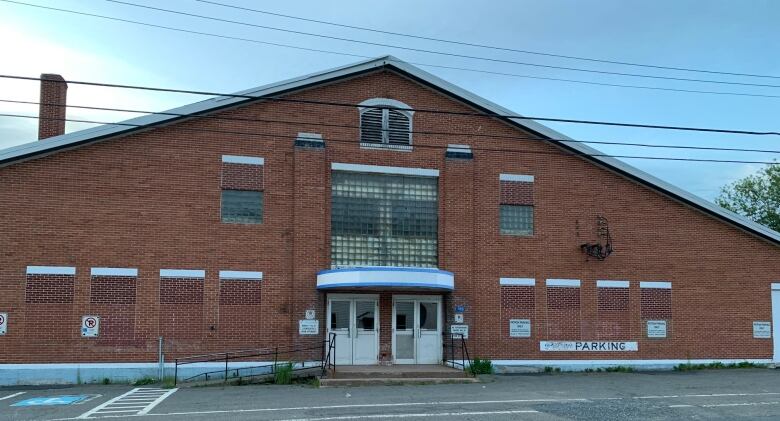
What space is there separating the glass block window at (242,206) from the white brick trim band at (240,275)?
145cm

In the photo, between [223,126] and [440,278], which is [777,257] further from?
[223,126]

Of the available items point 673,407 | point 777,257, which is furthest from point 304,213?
point 777,257

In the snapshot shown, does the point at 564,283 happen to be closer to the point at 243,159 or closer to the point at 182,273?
the point at 243,159

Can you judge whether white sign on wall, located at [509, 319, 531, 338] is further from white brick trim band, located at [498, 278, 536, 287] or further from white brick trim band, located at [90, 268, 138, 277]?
white brick trim band, located at [90, 268, 138, 277]

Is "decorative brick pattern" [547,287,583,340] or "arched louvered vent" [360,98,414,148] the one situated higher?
"arched louvered vent" [360,98,414,148]

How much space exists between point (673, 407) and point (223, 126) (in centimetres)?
1408

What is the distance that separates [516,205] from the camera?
24000 mm

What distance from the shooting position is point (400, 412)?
1427 centimetres

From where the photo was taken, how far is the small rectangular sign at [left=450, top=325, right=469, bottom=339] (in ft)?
74.8

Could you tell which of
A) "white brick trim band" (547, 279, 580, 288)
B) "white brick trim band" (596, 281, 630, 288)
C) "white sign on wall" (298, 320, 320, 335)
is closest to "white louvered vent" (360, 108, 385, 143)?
"white sign on wall" (298, 320, 320, 335)

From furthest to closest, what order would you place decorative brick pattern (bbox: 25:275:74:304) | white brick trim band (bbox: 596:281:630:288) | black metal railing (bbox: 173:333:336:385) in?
white brick trim band (bbox: 596:281:630:288), black metal railing (bbox: 173:333:336:385), decorative brick pattern (bbox: 25:275:74:304)

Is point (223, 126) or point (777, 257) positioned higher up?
point (223, 126)

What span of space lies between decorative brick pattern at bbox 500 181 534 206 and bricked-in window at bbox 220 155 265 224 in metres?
7.60

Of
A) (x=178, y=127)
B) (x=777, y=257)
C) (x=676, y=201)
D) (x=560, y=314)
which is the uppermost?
(x=178, y=127)
